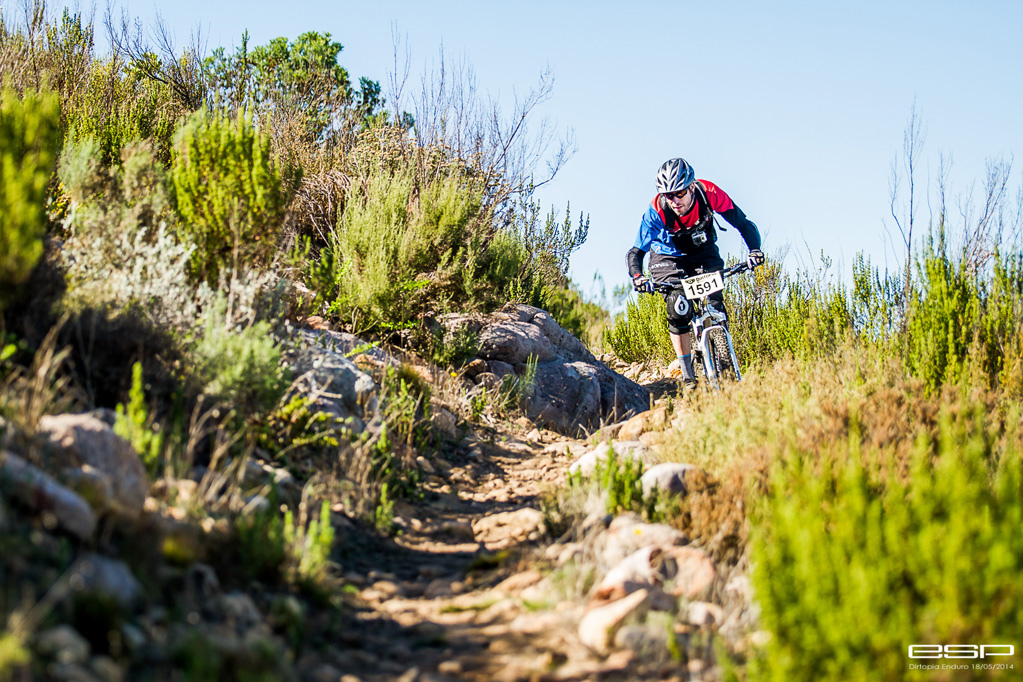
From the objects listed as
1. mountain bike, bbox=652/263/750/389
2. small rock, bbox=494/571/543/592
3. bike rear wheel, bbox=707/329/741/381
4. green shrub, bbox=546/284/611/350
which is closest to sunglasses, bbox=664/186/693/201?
mountain bike, bbox=652/263/750/389

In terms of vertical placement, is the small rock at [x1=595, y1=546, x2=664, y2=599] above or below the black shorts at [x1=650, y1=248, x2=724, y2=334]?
below

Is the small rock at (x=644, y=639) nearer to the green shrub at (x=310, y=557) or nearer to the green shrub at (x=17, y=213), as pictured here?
the green shrub at (x=310, y=557)

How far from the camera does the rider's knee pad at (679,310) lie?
264 inches

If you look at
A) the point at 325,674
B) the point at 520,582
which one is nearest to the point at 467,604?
the point at 520,582

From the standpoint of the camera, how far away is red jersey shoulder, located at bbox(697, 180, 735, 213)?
21.6ft

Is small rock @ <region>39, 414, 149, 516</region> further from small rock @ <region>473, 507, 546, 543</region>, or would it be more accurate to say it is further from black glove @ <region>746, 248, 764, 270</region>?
black glove @ <region>746, 248, 764, 270</region>

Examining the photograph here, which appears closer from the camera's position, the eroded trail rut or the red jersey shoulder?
the eroded trail rut

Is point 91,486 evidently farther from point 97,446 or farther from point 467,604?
point 467,604

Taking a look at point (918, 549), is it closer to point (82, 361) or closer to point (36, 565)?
point (36, 565)

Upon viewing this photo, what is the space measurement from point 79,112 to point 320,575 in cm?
673

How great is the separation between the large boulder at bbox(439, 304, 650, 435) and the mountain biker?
1178 millimetres

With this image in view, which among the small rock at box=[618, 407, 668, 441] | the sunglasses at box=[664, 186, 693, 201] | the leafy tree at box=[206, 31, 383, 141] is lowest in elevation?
the small rock at box=[618, 407, 668, 441]

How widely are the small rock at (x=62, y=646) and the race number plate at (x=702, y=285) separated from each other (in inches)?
211

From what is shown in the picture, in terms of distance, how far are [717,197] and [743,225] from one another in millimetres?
327
